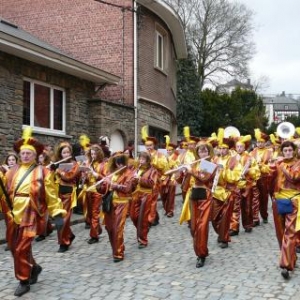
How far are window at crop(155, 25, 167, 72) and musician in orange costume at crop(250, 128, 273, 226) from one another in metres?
8.84

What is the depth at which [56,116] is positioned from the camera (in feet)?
47.0

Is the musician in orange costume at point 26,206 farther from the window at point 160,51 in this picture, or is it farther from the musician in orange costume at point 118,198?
the window at point 160,51

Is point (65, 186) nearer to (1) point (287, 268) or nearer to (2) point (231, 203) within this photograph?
(2) point (231, 203)

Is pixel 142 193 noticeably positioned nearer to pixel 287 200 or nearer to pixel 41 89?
pixel 287 200

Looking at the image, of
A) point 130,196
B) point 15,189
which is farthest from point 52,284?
point 130,196

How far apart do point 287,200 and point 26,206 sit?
3.09 meters

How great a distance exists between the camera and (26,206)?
5879mm

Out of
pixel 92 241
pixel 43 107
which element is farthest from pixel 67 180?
pixel 43 107

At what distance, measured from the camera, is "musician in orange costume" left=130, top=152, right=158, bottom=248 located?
27.4 feet

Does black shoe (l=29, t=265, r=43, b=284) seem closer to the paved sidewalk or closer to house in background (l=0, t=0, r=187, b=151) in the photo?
the paved sidewalk

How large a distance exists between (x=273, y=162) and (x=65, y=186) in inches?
135

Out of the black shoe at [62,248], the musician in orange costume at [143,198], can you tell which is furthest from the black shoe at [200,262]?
the black shoe at [62,248]

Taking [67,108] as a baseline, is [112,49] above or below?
above

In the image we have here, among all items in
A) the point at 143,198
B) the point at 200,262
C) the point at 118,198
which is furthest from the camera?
the point at 143,198
